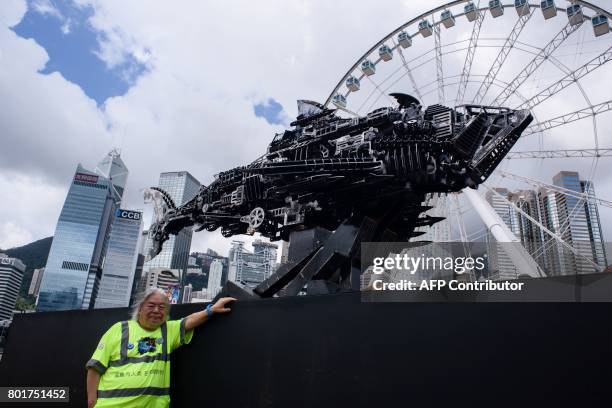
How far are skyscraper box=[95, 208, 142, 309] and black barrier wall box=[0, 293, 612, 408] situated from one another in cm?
12018

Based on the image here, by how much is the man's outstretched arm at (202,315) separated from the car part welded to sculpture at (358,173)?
146 inches

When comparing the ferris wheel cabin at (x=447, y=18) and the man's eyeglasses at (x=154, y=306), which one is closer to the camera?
the man's eyeglasses at (x=154, y=306)

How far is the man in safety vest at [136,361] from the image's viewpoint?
3.71 metres

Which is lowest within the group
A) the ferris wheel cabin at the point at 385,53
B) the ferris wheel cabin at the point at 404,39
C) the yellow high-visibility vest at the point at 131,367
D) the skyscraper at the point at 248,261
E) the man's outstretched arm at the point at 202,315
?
the yellow high-visibility vest at the point at 131,367

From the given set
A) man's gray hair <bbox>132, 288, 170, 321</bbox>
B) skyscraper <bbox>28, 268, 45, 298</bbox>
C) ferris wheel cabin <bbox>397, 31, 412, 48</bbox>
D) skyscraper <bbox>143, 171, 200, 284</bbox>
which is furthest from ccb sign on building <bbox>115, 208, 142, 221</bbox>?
man's gray hair <bbox>132, 288, 170, 321</bbox>

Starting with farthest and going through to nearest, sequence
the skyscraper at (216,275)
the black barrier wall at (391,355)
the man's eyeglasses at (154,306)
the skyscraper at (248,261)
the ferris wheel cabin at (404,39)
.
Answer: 1. the skyscraper at (216,275)
2. the skyscraper at (248,261)
3. the ferris wheel cabin at (404,39)
4. the man's eyeglasses at (154,306)
5. the black barrier wall at (391,355)

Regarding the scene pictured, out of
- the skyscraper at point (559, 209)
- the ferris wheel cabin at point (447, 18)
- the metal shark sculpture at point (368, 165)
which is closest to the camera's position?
the metal shark sculpture at point (368, 165)

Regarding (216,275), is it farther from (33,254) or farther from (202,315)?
(202,315)

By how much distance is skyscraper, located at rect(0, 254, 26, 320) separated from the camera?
106700 millimetres

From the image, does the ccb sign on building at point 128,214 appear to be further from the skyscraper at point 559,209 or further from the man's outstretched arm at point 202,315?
the man's outstretched arm at point 202,315

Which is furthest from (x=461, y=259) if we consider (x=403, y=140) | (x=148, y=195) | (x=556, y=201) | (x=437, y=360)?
(x=556, y=201)

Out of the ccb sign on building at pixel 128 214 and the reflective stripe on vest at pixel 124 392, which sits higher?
the ccb sign on building at pixel 128 214

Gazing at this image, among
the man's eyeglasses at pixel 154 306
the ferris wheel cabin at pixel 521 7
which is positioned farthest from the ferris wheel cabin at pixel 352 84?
the man's eyeglasses at pixel 154 306

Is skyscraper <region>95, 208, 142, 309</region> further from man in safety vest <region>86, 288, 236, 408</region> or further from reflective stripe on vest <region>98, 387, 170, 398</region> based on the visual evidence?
reflective stripe on vest <region>98, 387, 170, 398</region>
